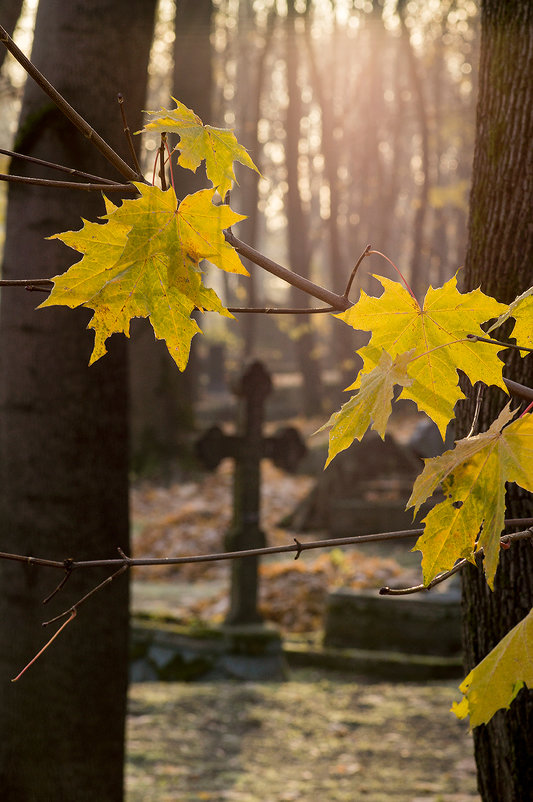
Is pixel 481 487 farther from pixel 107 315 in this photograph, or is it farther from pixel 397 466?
pixel 397 466

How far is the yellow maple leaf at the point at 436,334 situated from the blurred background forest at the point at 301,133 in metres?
0.51

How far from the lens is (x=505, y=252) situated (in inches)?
95.2

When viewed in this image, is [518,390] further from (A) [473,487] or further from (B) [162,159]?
(B) [162,159]

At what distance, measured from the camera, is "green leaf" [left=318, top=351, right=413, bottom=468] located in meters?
1.12

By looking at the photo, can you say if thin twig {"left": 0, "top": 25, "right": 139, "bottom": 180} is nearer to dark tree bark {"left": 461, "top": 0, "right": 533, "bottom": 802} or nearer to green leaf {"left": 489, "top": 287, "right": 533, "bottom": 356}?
green leaf {"left": 489, "top": 287, "right": 533, "bottom": 356}

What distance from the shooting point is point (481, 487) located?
1.19 metres

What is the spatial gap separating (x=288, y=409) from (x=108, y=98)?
59.3 ft

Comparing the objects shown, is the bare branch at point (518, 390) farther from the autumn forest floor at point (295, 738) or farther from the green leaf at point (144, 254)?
the autumn forest floor at point (295, 738)

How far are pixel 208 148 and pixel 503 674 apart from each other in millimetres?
917

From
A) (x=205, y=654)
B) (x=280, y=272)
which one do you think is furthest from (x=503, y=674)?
(x=205, y=654)

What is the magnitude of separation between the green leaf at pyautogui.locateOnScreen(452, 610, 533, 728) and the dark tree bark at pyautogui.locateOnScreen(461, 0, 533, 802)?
108 centimetres

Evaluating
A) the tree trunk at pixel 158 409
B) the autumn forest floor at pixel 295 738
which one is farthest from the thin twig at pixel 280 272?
the tree trunk at pixel 158 409

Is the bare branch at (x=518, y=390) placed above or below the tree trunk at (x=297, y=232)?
below

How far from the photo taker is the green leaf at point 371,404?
1.12 meters
